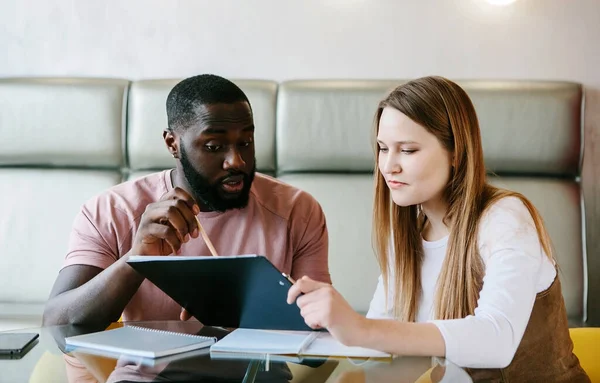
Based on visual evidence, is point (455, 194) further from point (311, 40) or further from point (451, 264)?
point (311, 40)

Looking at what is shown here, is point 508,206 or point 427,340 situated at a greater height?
point 508,206

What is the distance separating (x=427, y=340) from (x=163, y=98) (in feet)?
4.69

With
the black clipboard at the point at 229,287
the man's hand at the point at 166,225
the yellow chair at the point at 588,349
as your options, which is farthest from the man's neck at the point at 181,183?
the yellow chair at the point at 588,349

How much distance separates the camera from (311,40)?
2.48 m

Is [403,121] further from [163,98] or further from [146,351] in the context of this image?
[163,98]

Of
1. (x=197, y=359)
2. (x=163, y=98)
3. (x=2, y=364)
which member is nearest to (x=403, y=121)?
(x=197, y=359)

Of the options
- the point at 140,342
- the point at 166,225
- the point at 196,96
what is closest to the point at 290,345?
the point at 140,342

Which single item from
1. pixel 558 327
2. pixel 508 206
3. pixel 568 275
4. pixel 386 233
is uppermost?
pixel 508 206

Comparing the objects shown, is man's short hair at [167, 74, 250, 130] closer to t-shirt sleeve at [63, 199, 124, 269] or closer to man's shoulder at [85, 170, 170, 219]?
man's shoulder at [85, 170, 170, 219]

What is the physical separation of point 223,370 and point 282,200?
2.24ft

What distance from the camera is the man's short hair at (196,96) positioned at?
1677 mm

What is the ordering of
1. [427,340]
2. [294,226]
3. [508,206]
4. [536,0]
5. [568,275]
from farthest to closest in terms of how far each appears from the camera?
[536,0] → [568,275] → [294,226] → [508,206] → [427,340]

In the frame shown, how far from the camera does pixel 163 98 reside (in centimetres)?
231

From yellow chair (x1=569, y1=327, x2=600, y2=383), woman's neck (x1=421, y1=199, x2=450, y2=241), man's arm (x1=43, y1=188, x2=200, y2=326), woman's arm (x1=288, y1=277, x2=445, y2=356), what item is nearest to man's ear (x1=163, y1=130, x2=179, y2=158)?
man's arm (x1=43, y1=188, x2=200, y2=326)
